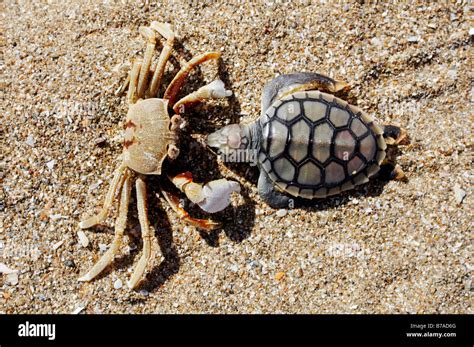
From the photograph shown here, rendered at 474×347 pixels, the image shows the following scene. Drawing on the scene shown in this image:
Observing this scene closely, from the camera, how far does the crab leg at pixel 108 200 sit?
Result: 4004mm

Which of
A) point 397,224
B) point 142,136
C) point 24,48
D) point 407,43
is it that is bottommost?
point 397,224

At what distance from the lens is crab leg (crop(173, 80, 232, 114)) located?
12.8ft

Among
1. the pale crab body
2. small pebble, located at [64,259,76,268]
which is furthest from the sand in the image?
the pale crab body

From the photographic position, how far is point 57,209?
4137mm

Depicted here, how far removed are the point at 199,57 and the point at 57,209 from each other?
1.79 meters

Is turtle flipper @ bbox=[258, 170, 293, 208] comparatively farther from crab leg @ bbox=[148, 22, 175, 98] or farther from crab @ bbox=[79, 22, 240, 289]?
crab leg @ bbox=[148, 22, 175, 98]

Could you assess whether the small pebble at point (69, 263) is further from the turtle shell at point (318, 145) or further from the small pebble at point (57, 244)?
the turtle shell at point (318, 145)

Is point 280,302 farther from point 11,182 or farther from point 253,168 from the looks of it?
point 11,182

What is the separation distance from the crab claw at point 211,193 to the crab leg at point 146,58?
88cm

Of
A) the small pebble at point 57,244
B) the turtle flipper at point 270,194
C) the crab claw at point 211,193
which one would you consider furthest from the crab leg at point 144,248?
the turtle flipper at point 270,194

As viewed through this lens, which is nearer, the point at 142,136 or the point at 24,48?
the point at 142,136

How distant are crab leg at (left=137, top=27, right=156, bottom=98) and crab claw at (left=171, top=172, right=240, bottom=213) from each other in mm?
884

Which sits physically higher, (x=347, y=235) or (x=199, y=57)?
(x=199, y=57)

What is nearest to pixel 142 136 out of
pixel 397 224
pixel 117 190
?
pixel 117 190
